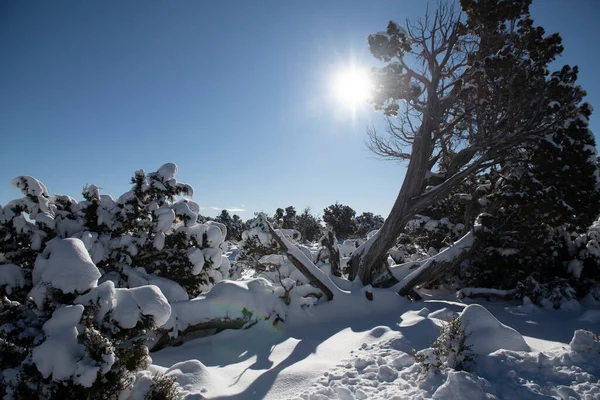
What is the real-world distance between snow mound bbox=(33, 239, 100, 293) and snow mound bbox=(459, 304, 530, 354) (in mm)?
4850

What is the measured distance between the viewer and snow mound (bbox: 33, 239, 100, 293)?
3211 mm

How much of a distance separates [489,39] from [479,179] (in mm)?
5181

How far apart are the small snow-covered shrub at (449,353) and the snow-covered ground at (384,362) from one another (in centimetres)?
13

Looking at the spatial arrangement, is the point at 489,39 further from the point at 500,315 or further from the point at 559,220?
the point at 500,315

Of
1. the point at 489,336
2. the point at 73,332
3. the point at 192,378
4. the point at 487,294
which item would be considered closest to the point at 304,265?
the point at 489,336

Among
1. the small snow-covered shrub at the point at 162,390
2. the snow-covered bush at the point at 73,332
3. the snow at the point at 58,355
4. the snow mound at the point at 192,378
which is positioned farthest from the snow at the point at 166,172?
the small snow-covered shrub at the point at 162,390

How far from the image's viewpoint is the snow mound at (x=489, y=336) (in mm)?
4305

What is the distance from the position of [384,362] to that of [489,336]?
5.37ft

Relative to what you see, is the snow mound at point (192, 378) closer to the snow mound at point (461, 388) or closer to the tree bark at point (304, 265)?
the snow mound at point (461, 388)

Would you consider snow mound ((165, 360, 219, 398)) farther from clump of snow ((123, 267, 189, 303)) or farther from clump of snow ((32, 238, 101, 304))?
clump of snow ((123, 267, 189, 303))

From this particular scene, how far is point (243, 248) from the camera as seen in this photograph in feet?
43.2

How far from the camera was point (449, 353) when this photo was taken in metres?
3.79

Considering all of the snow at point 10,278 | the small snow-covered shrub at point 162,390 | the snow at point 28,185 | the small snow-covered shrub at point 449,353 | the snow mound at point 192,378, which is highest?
the snow at point 28,185

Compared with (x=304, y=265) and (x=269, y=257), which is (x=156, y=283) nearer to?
(x=304, y=265)
